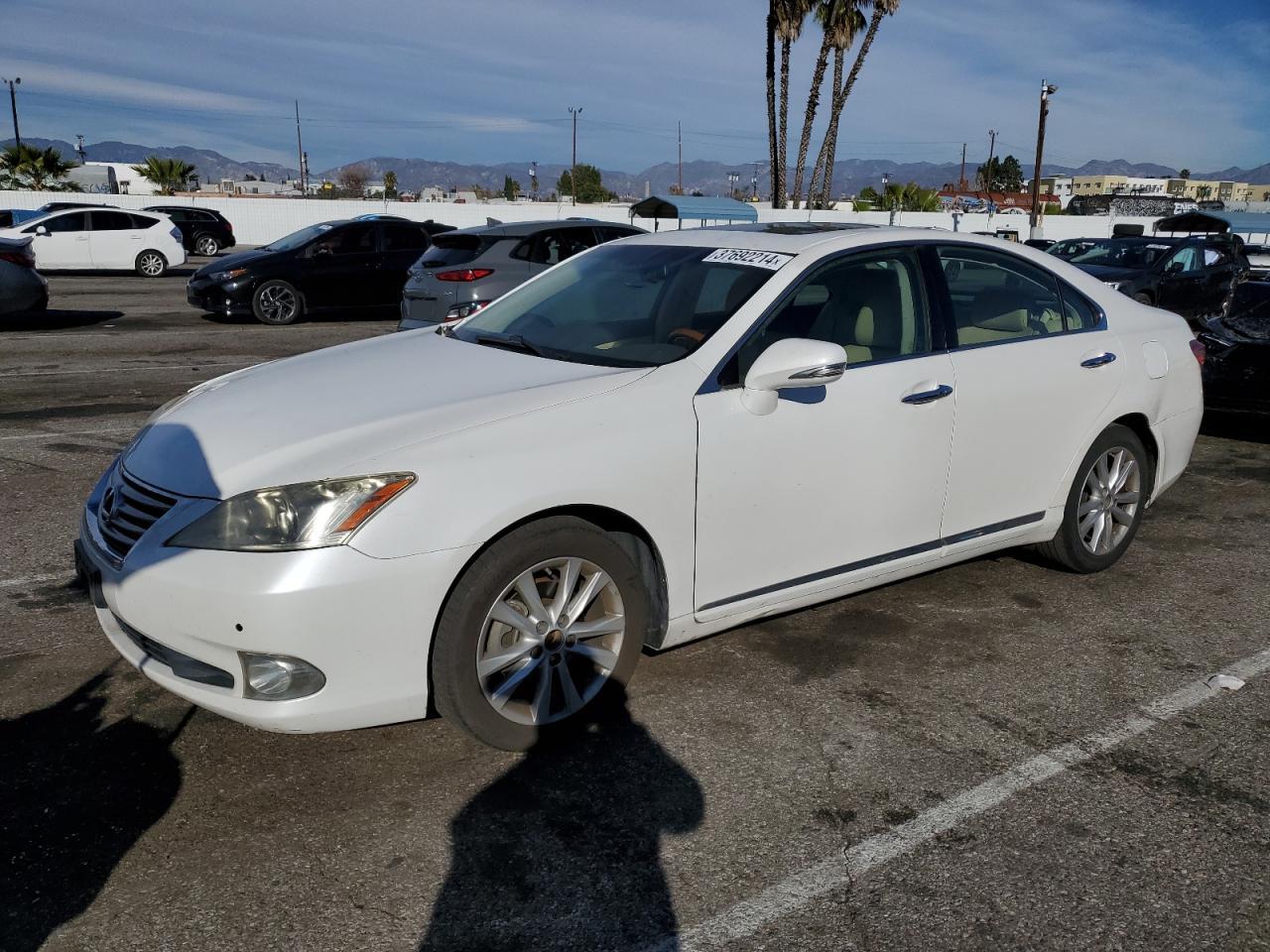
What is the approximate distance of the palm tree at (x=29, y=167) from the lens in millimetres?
49969

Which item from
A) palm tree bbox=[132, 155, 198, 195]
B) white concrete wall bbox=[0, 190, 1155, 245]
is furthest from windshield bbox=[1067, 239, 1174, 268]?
palm tree bbox=[132, 155, 198, 195]

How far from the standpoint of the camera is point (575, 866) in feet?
9.37

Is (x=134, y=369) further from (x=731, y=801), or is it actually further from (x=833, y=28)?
(x=833, y=28)

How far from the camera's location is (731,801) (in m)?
3.17

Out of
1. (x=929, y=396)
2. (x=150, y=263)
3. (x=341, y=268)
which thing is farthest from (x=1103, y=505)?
(x=150, y=263)

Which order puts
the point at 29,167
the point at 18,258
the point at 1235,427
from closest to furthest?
the point at 1235,427 < the point at 18,258 < the point at 29,167

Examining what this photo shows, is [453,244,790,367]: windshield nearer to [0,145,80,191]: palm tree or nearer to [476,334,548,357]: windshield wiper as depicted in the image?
[476,334,548,357]: windshield wiper

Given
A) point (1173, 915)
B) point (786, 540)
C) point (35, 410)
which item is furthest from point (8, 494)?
point (1173, 915)

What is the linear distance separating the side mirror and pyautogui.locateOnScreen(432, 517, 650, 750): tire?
0.70m

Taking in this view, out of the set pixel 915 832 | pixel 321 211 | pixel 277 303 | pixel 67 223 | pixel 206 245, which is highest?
pixel 321 211

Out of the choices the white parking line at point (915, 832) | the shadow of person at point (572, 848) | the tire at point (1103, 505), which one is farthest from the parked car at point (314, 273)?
the white parking line at point (915, 832)

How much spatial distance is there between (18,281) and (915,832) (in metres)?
13.7

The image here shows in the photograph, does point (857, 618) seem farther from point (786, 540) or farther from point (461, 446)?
point (461, 446)

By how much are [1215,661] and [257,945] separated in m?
3.61
